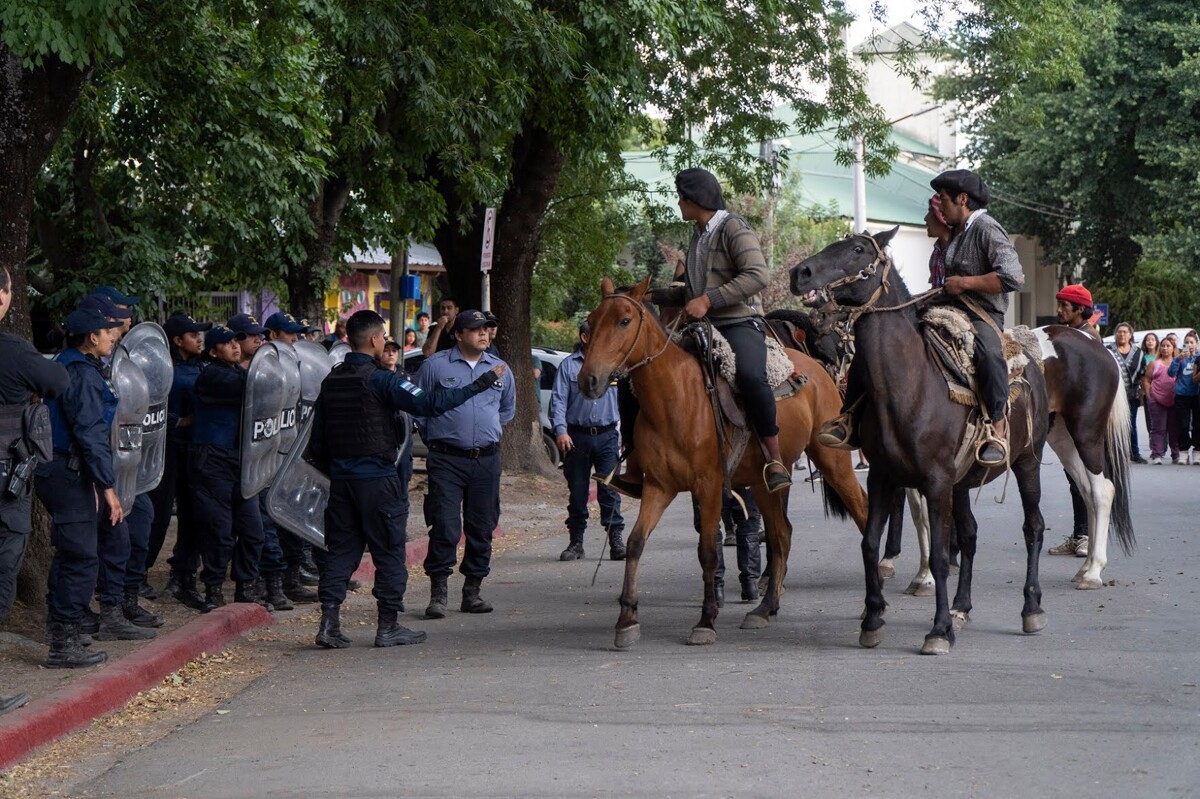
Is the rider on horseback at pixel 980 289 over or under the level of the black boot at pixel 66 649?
over

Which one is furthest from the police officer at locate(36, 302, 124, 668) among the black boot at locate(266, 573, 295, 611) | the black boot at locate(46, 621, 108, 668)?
the black boot at locate(266, 573, 295, 611)

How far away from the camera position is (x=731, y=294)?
373 inches

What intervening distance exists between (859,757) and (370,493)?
13.8 ft

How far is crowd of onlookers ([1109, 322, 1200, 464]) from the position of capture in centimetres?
2388

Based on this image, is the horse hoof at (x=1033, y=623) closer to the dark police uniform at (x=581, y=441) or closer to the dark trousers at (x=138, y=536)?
the dark police uniform at (x=581, y=441)

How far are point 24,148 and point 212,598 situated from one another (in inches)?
131

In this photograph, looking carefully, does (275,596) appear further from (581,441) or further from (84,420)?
(581,441)

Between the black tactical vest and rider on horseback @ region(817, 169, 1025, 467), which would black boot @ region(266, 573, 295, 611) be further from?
rider on horseback @ region(817, 169, 1025, 467)

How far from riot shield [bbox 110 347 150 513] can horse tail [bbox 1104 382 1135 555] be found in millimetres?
7273

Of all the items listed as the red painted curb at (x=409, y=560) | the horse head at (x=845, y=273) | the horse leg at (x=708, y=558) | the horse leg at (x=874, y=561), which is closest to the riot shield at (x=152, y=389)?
the red painted curb at (x=409, y=560)

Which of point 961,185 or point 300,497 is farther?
point 300,497

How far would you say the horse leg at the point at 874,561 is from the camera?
354 inches

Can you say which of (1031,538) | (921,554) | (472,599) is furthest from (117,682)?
(921,554)

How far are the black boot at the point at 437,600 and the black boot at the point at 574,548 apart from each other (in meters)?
3.16
